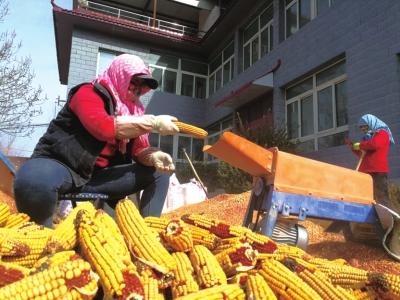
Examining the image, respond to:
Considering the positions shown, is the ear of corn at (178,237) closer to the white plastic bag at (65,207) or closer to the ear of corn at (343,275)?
the ear of corn at (343,275)

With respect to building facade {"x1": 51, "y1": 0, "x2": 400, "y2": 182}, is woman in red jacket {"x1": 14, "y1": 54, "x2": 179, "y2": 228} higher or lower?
lower

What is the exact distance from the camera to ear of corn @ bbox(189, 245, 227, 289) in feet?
5.25

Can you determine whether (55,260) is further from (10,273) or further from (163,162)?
(163,162)

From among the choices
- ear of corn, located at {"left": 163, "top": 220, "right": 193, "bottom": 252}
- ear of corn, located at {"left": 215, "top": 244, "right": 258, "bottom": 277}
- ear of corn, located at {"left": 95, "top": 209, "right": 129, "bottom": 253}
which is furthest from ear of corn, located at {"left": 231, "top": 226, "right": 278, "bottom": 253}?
ear of corn, located at {"left": 95, "top": 209, "right": 129, "bottom": 253}

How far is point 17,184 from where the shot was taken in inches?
95.9

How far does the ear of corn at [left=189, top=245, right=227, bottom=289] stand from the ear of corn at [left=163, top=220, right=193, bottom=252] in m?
0.06

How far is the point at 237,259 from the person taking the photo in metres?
1.78

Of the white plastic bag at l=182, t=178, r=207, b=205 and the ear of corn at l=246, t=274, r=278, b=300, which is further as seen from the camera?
the white plastic bag at l=182, t=178, r=207, b=205

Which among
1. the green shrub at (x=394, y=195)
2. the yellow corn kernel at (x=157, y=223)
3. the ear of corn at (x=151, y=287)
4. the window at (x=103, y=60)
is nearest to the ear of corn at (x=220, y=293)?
the ear of corn at (x=151, y=287)

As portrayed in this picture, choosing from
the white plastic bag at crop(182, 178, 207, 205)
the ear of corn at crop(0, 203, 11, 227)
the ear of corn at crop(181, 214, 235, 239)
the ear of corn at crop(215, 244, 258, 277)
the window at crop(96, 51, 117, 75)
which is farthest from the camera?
the window at crop(96, 51, 117, 75)

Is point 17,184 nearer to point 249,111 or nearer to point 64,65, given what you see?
point 249,111

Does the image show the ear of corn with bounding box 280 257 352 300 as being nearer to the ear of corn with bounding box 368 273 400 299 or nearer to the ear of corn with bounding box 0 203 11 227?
the ear of corn with bounding box 368 273 400 299

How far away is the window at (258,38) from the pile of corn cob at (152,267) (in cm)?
1071

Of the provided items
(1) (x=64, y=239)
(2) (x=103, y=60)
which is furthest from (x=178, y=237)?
(2) (x=103, y=60)
